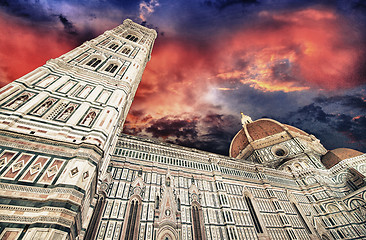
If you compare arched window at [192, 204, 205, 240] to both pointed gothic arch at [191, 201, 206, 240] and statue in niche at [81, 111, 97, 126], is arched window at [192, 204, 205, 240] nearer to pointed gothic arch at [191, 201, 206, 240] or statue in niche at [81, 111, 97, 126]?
pointed gothic arch at [191, 201, 206, 240]

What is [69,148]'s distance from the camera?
6.51 meters

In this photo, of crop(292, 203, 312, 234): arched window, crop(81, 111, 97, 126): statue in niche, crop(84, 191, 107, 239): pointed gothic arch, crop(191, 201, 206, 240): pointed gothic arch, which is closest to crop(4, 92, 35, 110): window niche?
crop(81, 111, 97, 126): statue in niche

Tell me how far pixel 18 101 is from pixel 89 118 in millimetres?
2993

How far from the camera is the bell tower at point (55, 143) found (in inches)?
180

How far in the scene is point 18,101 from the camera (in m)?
7.11

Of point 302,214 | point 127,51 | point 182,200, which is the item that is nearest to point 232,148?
point 302,214

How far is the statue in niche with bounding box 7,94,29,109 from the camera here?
6777mm

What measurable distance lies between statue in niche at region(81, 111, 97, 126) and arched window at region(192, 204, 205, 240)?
35.5 feet

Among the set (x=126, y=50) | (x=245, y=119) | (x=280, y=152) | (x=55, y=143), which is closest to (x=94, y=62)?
(x=126, y=50)

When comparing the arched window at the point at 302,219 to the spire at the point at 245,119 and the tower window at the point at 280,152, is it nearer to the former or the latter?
the tower window at the point at 280,152

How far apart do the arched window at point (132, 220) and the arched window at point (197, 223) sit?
14.8 feet

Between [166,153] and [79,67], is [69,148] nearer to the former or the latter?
[79,67]

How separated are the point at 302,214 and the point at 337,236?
12.3 feet

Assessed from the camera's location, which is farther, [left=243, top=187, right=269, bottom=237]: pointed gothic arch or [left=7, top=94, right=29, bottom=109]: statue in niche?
[left=243, top=187, right=269, bottom=237]: pointed gothic arch
